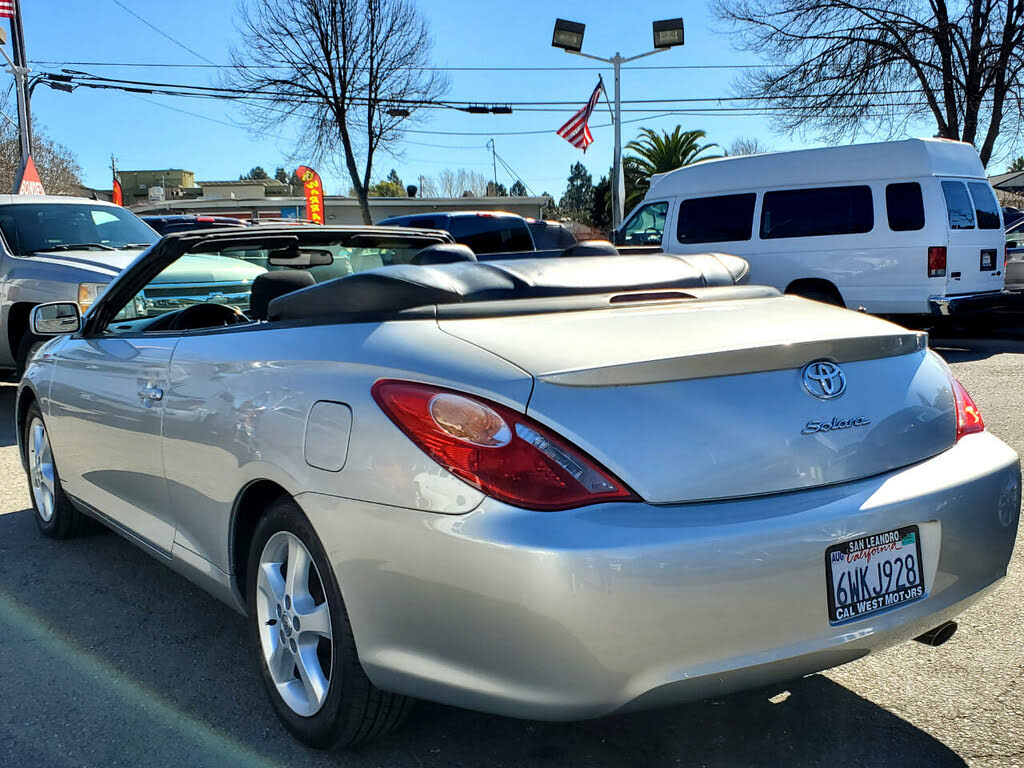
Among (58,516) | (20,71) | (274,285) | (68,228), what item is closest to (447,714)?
(274,285)

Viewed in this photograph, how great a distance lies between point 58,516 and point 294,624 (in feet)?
8.10

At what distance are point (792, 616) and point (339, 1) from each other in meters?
25.3

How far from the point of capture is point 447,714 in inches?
112

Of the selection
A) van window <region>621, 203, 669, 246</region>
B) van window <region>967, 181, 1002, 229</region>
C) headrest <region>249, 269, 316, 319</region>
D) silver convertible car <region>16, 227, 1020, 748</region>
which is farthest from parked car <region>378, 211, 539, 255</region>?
silver convertible car <region>16, 227, 1020, 748</region>

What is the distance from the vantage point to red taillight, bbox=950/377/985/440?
2.72 m

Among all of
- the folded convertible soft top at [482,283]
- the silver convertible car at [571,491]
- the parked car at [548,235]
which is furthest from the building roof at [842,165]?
the silver convertible car at [571,491]

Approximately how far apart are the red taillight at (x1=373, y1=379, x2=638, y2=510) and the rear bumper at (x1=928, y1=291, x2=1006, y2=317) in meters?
9.84

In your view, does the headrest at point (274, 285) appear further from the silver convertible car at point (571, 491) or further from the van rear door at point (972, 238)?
the van rear door at point (972, 238)

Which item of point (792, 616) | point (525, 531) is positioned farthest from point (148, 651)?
point (792, 616)

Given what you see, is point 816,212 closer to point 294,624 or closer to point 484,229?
point 484,229

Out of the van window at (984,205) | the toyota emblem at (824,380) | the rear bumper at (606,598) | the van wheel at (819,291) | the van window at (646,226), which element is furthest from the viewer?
the van window at (646,226)

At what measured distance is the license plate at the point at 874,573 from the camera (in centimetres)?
221

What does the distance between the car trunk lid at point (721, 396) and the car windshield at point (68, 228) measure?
785 centimetres

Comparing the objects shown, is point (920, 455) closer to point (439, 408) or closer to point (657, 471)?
point (657, 471)
